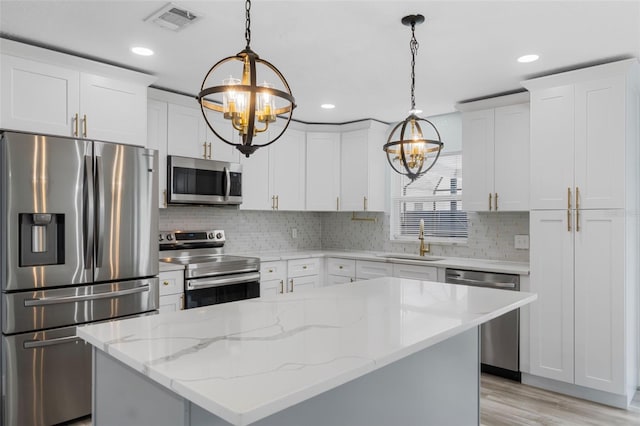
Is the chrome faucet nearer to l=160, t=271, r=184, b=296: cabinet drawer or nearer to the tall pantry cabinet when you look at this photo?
the tall pantry cabinet

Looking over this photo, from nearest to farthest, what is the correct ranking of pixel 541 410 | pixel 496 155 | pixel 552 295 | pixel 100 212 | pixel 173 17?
1. pixel 173 17
2. pixel 100 212
3. pixel 541 410
4. pixel 552 295
5. pixel 496 155

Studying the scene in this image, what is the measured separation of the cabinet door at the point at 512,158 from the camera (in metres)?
3.73

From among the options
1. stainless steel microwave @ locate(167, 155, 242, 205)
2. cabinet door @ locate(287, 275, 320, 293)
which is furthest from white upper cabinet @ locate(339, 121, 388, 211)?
stainless steel microwave @ locate(167, 155, 242, 205)

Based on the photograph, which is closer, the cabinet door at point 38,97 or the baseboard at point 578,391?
the cabinet door at point 38,97

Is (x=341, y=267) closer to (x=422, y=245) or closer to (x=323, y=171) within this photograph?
(x=422, y=245)

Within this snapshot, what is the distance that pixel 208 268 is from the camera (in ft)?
12.1

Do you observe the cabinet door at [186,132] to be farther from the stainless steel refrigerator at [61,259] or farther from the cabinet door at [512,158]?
the cabinet door at [512,158]

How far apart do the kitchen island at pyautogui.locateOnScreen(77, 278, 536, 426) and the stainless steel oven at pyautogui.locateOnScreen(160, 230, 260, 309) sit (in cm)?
165

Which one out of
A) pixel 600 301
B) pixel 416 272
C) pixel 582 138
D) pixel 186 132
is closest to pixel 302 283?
pixel 416 272

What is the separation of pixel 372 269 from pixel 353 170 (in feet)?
3.93

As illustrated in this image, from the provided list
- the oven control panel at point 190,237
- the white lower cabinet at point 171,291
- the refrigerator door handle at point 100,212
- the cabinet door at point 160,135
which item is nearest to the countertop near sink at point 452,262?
the oven control panel at point 190,237

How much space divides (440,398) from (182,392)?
154 centimetres

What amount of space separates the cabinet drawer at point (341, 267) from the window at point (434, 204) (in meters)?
0.70

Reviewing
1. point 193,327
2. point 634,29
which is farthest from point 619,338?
point 193,327
